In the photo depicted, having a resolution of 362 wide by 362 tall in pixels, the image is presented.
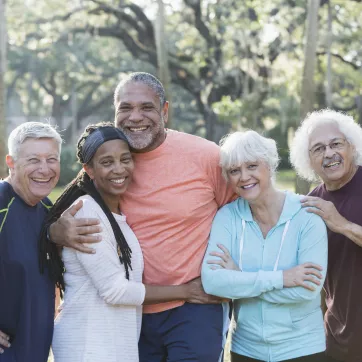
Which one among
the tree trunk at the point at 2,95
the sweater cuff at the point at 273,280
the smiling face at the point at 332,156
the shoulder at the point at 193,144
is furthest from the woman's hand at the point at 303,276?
the tree trunk at the point at 2,95

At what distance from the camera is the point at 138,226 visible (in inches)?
153

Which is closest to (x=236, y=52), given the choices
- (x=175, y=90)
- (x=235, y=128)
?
(x=235, y=128)

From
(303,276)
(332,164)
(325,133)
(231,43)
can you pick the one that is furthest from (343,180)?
(231,43)

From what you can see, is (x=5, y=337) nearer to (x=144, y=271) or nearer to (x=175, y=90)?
(x=144, y=271)

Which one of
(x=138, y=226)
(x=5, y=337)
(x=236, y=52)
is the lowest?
(x=5, y=337)

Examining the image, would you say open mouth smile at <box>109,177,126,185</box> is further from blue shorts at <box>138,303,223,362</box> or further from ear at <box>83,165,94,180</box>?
blue shorts at <box>138,303,223,362</box>

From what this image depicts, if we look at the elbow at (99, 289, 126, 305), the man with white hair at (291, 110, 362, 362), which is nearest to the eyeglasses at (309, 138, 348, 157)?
the man with white hair at (291, 110, 362, 362)

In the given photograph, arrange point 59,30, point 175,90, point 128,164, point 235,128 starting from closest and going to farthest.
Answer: point 128,164 < point 235,128 < point 59,30 < point 175,90

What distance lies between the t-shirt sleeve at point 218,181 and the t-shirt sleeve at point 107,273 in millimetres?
820

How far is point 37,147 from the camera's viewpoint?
3.62m

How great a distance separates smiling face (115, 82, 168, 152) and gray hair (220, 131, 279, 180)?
500 millimetres

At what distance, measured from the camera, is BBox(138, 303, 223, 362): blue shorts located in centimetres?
377

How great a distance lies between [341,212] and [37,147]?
188 centimetres

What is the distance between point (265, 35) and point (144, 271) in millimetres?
17083
